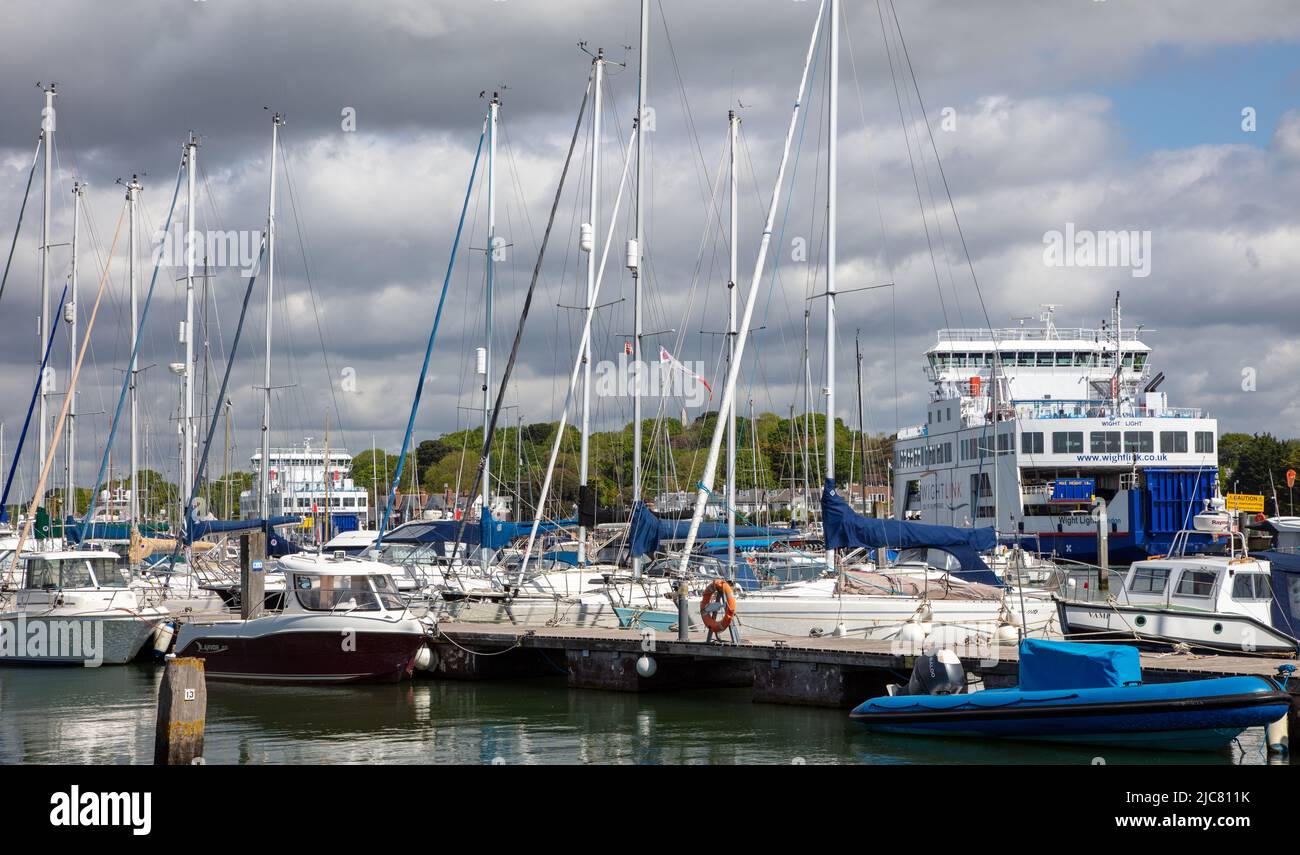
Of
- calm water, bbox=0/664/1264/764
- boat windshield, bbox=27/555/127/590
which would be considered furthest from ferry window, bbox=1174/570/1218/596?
boat windshield, bbox=27/555/127/590

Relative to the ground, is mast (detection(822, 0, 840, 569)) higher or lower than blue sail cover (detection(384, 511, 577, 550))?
higher

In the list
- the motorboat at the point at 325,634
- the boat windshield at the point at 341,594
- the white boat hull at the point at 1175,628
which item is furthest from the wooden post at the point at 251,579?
the white boat hull at the point at 1175,628

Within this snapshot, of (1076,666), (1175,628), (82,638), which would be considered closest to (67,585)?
(82,638)

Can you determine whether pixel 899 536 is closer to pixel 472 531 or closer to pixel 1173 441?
pixel 472 531

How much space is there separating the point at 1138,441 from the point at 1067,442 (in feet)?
10.0

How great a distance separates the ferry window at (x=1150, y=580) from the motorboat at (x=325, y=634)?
13.4 meters

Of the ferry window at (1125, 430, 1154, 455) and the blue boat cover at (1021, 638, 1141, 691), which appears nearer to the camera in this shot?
the blue boat cover at (1021, 638, 1141, 691)

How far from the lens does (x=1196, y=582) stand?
2216cm

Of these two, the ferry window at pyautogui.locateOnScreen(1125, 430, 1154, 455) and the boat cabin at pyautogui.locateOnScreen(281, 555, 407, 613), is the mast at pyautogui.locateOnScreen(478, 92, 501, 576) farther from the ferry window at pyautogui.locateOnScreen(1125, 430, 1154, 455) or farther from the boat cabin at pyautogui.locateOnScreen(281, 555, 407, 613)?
the ferry window at pyautogui.locateOnScreen(1125, 430, 1154, 455)

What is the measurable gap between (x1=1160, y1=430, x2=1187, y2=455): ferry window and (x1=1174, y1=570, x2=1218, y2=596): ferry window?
3854cm

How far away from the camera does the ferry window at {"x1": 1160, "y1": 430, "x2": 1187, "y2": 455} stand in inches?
2293
